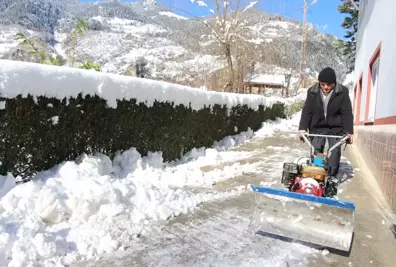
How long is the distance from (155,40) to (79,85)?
Answer: 103 metres

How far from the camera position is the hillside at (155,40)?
72.5ft

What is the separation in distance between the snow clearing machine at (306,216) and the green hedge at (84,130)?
8.94 ft

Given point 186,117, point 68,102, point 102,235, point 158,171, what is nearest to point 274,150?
point 186,117

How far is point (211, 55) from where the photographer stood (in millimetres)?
22812

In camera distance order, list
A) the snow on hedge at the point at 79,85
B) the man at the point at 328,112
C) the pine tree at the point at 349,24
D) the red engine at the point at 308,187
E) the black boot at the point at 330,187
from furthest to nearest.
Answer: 1. the pine tree at the point at 349,24
2. the man at the point at 328,112
3. the black boot at the point at 330,187
4. the snow on hedge at the point at 79,85
5. the red engine at the point at 308,187

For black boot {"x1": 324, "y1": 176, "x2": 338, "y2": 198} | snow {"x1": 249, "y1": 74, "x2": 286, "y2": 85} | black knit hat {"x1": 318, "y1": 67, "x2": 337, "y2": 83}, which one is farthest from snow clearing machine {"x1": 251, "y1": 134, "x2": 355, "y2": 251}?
snow {"x1": 249, "y1": 74, "x2": 286, "y2": 85}

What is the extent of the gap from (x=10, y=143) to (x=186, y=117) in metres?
4.35

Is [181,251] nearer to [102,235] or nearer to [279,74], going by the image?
[102,235]

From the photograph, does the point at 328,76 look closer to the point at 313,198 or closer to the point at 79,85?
the point at 313,198

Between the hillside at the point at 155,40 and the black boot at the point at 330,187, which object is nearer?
the black boot at the point at 330,187

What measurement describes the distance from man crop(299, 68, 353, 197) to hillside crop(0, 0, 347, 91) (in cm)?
904

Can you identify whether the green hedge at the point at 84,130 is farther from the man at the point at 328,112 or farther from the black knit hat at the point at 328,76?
the black knit hat at the point at 328,76

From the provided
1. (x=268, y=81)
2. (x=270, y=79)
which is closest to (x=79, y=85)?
(x=268, y=81)

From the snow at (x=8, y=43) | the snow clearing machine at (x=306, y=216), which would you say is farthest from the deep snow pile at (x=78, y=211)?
the snow at (x=8, y=43)
